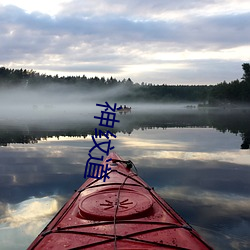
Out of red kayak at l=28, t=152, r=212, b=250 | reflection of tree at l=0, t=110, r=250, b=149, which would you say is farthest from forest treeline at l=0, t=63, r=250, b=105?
red kayak at l=28, t=152, r=212, b=250

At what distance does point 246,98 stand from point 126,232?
98.2 metres

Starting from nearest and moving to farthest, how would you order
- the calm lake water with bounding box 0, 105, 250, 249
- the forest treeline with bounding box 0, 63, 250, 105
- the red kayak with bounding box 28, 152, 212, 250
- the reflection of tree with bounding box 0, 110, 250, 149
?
the red kayak with bounding box 28, 152, 212, 250
the calm lake water with bounding box 0, 105, 250, 249
the reflection of tree with bounding box 0, 110, 250, 149
the forest treeline with bounding box 0, 63, 250, 105

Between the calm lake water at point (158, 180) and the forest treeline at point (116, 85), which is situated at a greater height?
the forest treeline at point (116, 85)

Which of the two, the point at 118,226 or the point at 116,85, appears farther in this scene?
the point at 116,85

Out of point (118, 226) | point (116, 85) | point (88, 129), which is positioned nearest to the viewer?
point (118, 226)

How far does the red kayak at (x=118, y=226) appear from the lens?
4227 millimetres

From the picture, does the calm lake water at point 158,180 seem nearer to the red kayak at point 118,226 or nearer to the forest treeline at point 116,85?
the red kayak at point 118,226

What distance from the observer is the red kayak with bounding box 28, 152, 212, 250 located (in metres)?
4.23

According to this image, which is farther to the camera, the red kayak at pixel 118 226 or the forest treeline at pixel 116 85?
the forest treeline at pixel 116 85

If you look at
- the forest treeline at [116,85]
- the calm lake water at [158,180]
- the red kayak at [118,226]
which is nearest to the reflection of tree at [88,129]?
Answer: the calm lake water at [158,180]

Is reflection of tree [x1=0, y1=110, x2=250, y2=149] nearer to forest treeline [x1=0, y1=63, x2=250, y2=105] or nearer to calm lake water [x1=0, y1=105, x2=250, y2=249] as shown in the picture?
calm lake water [x1=0, y1=105, x2=250, y2=249]

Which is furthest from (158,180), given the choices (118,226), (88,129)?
(88,129)

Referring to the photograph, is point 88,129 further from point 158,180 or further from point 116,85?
point 116,85

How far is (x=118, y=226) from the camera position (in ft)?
15.4
